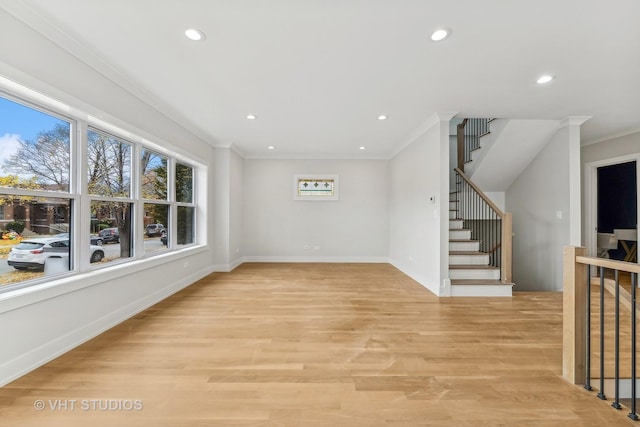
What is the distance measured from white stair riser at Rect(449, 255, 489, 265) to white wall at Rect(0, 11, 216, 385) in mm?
4469

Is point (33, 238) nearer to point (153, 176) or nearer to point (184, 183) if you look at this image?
point (153, 176)

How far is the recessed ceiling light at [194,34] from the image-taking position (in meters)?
1.93

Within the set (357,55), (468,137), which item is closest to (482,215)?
(468,137)

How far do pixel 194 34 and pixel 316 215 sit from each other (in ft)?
15.0

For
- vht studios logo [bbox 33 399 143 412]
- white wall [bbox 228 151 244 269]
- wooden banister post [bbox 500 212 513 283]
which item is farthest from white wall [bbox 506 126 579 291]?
white wall [bbox 228 151 244 269]

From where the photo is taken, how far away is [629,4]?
1.69 metres

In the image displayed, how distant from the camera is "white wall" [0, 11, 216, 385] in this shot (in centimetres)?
174

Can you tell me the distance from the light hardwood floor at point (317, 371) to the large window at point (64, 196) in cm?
82

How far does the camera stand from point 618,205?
5273mm

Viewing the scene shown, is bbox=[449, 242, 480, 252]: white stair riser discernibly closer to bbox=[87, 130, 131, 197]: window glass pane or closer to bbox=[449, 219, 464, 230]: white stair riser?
bbox=[449, 219, 464, 230]: white stair riser

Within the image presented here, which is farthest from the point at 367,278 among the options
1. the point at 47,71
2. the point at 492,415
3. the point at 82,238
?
the point at 47,71

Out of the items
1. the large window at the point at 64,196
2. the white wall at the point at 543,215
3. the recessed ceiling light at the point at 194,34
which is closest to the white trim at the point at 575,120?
the white wall at the point at 543,215

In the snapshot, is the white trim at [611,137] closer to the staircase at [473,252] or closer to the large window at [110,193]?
the staircase at [473,252]

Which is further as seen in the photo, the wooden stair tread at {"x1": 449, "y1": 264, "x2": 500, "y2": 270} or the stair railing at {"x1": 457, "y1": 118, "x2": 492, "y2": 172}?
the stair railing at {"x1": 457, "y1": 118, "x2": 492, "y2": 172}
